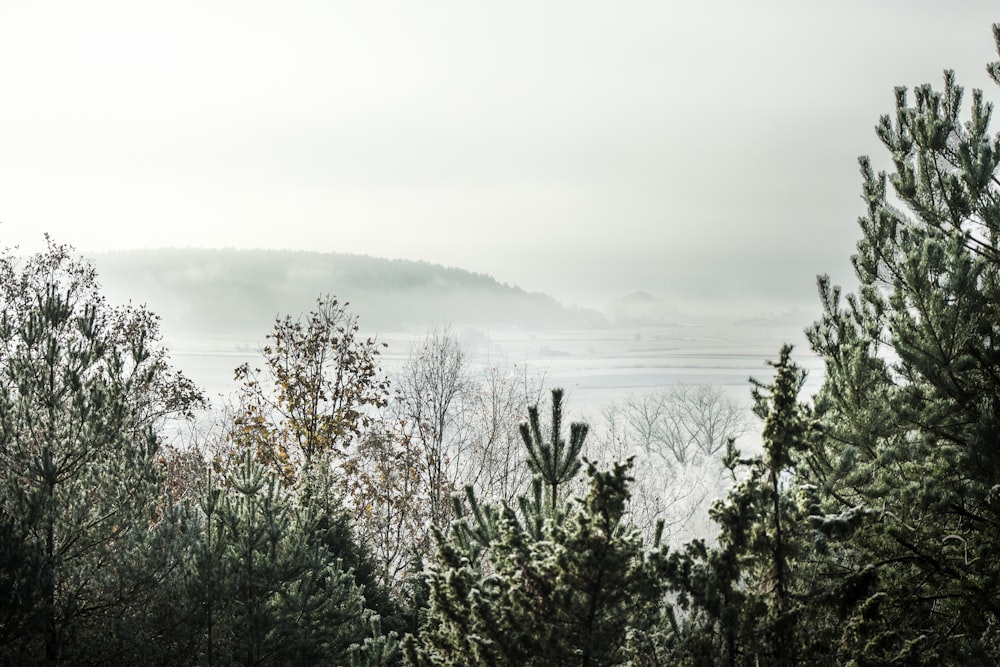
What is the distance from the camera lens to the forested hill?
45.3m

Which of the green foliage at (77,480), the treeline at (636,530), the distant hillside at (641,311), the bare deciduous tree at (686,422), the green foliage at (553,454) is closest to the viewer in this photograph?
the treeline at (636,530)

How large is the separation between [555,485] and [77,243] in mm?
13619

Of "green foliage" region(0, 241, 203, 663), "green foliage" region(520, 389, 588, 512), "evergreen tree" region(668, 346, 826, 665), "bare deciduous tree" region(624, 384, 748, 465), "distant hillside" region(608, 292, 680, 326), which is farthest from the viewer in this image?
"distant hillside" region(608, 292, 680, 326)

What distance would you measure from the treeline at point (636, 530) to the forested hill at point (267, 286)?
36510mm

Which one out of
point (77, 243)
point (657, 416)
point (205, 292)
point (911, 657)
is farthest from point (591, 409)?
point (911, 657)

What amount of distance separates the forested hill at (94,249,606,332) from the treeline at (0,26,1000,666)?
1437 inches

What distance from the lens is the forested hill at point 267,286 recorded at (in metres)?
45.3

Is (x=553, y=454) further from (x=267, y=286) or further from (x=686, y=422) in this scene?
(x=267, y=286)

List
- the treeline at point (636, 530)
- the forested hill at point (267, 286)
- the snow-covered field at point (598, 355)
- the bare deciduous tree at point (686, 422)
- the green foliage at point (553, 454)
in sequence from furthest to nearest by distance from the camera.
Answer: the forested hill at point (267, 286), the snow-covered field at point (598, 355), the bare deciduous tree at point (686, 422), the green foliage at point (553, 454), the treeline at point (636, 530)

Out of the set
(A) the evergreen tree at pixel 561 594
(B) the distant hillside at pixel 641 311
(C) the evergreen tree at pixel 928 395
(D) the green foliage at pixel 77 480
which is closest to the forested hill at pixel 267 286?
(B) the distant hillside at pixel 641 311

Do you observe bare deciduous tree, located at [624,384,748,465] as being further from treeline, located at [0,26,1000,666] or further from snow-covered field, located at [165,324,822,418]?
treeline, located at [0,26,1000,666]

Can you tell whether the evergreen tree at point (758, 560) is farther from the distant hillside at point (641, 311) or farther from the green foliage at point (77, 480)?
the distant hillside at point (641, 311)

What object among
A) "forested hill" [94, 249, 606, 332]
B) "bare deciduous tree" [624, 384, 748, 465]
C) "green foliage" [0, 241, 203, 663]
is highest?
"forested hill" [94, 249, 606, 332]

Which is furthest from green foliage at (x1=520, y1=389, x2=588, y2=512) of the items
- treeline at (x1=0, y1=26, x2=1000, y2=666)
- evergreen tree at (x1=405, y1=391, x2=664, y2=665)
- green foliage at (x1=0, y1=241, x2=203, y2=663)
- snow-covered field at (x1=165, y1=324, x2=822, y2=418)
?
snow-covered field at (x1=165, y1=324, x2=822, y2=418)
